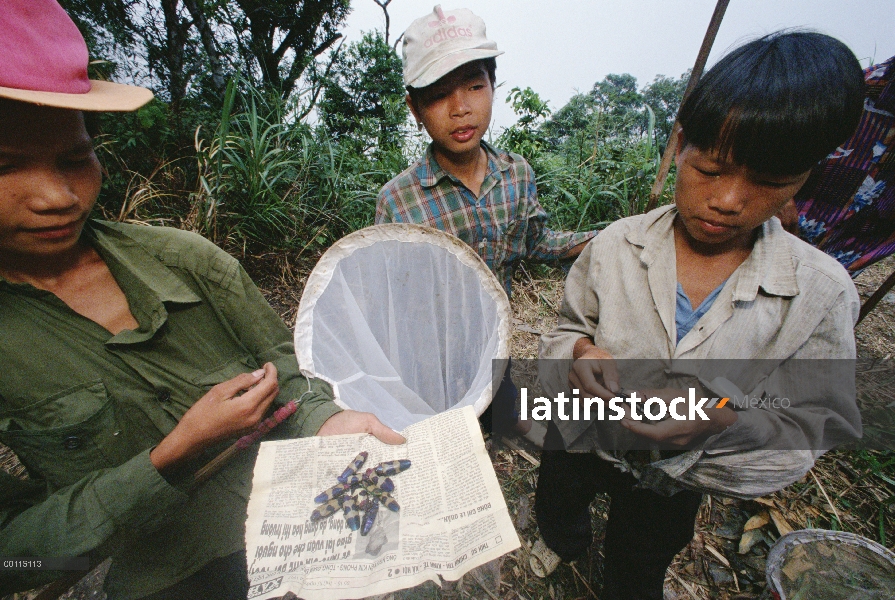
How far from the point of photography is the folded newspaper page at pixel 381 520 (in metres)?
0.74

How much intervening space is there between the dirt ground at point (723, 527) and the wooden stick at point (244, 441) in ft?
3.11

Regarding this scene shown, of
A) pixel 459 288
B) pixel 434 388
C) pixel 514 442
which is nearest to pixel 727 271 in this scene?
pixel 459 288

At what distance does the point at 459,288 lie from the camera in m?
1.15

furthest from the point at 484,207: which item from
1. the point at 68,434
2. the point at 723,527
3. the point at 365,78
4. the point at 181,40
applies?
the point at 365,78

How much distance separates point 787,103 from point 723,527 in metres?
1.81

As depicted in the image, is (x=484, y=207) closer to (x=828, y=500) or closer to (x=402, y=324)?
(x=402, y=324)

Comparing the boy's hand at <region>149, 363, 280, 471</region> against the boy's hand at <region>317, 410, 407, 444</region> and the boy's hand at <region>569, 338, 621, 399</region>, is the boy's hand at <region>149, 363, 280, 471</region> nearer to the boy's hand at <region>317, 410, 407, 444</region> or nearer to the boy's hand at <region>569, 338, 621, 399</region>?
the boy's hand at <region>317, 410, 407, 444</region>

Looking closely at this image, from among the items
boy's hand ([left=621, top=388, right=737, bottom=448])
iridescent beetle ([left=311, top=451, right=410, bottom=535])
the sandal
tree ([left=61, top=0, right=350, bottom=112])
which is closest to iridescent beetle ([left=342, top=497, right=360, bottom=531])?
iridescent beetle ([left=311, top=451, right=410, bottom=535])

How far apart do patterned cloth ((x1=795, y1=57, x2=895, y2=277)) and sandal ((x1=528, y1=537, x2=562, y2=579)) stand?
171cm

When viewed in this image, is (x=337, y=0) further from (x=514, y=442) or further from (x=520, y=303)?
(x=514, y=442)

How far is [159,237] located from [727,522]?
8.13ft

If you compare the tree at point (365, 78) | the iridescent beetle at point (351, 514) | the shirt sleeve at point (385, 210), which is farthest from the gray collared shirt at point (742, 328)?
the tree at point (365, 78)

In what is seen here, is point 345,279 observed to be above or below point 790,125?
below

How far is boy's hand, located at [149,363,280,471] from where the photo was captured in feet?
2.69
